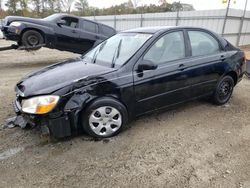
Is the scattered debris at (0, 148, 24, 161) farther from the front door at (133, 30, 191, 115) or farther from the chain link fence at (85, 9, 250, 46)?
the chain link fence at (85, 9, 250, 46)

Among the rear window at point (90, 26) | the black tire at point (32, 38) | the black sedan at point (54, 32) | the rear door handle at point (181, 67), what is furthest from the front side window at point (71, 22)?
the rear door handle at point (181, 67)

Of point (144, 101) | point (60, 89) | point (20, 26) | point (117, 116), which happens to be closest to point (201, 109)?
point (144, 101)

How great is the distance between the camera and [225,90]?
4.38m

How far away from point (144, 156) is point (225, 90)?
2.50 meters

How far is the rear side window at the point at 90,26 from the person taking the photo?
8.62 metres

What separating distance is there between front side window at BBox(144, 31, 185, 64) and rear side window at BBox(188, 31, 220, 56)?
254 mm

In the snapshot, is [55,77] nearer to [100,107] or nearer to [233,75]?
[100,107]

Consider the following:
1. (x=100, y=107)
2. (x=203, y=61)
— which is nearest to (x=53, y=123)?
(x=100, y=107)

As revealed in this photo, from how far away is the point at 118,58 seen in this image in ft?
11.1

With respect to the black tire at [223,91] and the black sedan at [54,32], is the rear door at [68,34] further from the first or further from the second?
the black tire at [223,91]

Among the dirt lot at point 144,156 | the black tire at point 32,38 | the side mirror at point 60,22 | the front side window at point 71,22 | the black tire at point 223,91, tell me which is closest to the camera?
the dirt lot at point 144,156

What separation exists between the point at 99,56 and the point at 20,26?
508cm

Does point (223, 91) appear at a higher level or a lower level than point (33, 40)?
lower

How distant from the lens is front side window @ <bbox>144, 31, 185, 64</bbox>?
11.1ft
